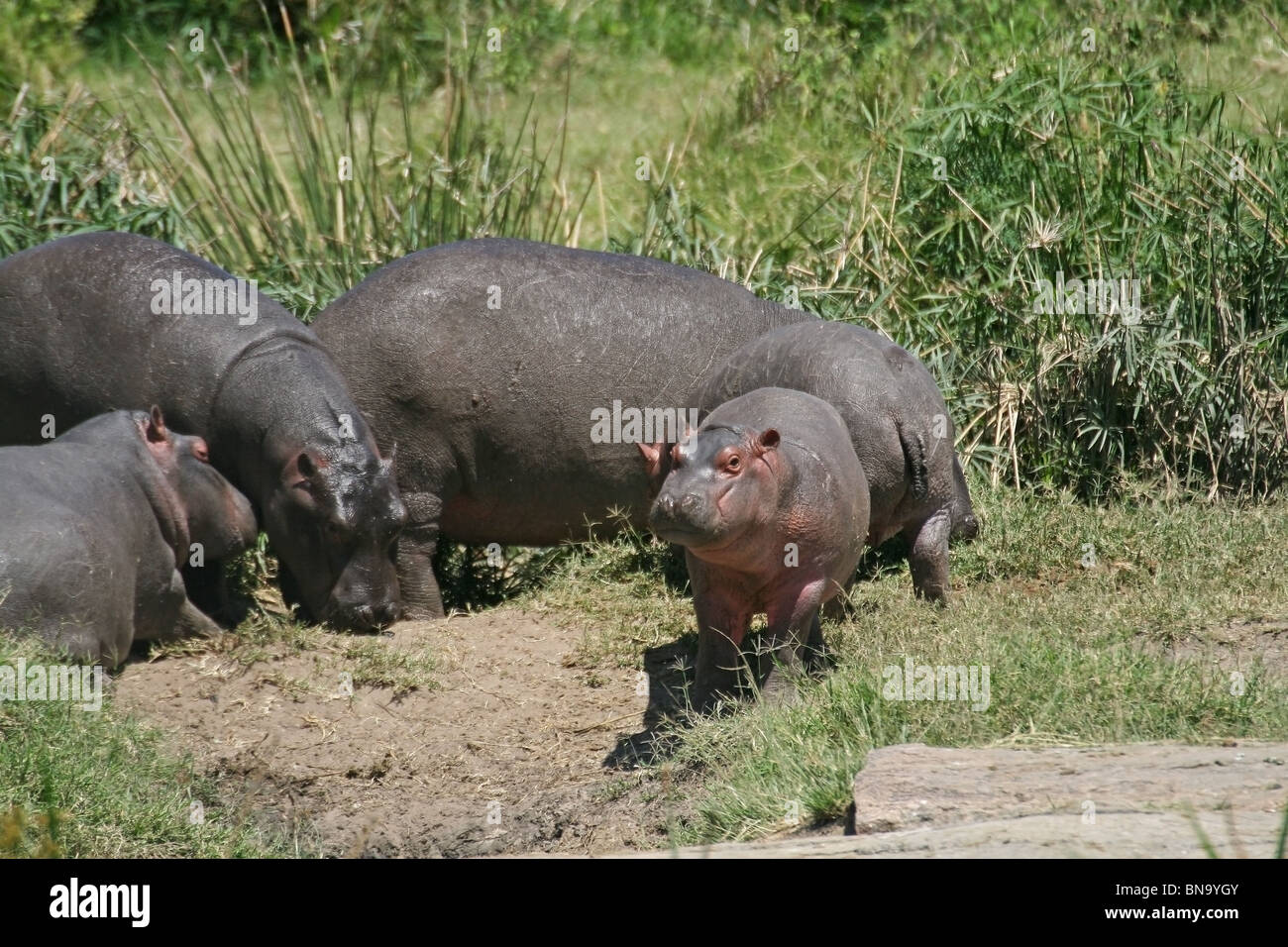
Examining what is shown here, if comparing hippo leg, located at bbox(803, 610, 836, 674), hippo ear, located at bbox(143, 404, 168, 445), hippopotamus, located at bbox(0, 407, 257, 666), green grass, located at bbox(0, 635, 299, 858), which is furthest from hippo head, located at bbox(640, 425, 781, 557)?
hippo ear, located at bbox(143, 404, 168, 445)

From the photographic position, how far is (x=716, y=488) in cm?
509

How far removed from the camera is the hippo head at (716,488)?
5.04 metres

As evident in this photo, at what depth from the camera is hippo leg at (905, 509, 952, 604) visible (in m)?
6.54

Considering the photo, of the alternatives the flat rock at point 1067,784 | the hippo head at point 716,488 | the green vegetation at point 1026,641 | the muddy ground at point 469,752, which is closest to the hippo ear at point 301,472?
the muddy ground at point 469,752

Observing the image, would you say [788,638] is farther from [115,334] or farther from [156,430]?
[115,334]

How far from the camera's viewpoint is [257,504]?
694cm

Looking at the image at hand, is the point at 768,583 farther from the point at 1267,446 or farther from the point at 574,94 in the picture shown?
the point at 574,94

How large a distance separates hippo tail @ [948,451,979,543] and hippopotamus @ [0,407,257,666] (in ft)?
9.13

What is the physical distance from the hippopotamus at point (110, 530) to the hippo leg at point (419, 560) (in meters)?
0.68

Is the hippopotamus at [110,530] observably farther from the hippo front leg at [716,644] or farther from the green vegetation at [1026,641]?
the hippo front leg at [716,644]

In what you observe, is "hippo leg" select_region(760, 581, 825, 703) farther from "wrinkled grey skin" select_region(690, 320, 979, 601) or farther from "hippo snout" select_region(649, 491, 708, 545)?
"wrinkled grey skin" select_region(690, 320, 979, 601)

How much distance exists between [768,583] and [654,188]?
521cm

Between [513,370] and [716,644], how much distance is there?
191cm

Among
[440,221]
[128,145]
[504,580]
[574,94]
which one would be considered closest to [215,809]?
[504,580]
